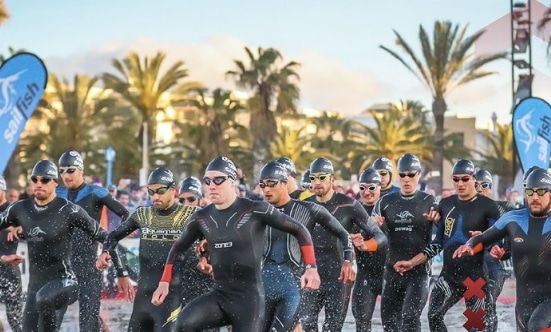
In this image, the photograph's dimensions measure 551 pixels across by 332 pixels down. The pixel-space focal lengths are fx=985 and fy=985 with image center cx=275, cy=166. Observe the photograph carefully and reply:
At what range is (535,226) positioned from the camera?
8.14 metres

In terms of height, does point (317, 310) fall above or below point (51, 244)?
below

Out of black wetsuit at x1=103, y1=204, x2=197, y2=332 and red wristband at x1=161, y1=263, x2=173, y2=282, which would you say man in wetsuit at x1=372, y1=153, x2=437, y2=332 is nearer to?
black wetsuit at x1=103, y1=204, x2=197, y2=332

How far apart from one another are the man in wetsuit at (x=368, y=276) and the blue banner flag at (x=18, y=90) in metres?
7.61

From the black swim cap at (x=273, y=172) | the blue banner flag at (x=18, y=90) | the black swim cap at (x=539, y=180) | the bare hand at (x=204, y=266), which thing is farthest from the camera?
the blue banner flag at (x=18, y=90)

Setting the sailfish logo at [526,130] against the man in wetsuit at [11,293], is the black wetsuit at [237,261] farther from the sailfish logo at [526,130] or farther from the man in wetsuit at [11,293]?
the sailfish logo at [526,130]

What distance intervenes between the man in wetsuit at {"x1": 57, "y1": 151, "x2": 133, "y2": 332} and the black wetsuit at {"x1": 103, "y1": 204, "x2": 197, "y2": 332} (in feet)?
4.38

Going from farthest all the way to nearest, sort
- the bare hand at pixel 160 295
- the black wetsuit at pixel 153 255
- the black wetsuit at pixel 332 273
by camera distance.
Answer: the black wetsuit at pixel 332 273, the black wetsuit at pixel 153 255, the bare hand at pixel 160 295

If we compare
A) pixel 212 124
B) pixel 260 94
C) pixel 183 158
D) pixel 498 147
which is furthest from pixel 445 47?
pixel 498 147

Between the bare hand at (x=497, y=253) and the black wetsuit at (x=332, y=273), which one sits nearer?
the bare hand at (x=497, y=253)

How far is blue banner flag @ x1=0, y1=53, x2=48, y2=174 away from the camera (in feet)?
55.5

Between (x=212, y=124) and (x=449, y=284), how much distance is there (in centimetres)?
3638

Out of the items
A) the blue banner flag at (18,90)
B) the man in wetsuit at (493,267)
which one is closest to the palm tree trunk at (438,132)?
the blue banner flag at (18,90)

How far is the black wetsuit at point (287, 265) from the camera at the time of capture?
829 cm

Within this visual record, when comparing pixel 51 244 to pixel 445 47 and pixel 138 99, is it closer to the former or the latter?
pixel 445 47
